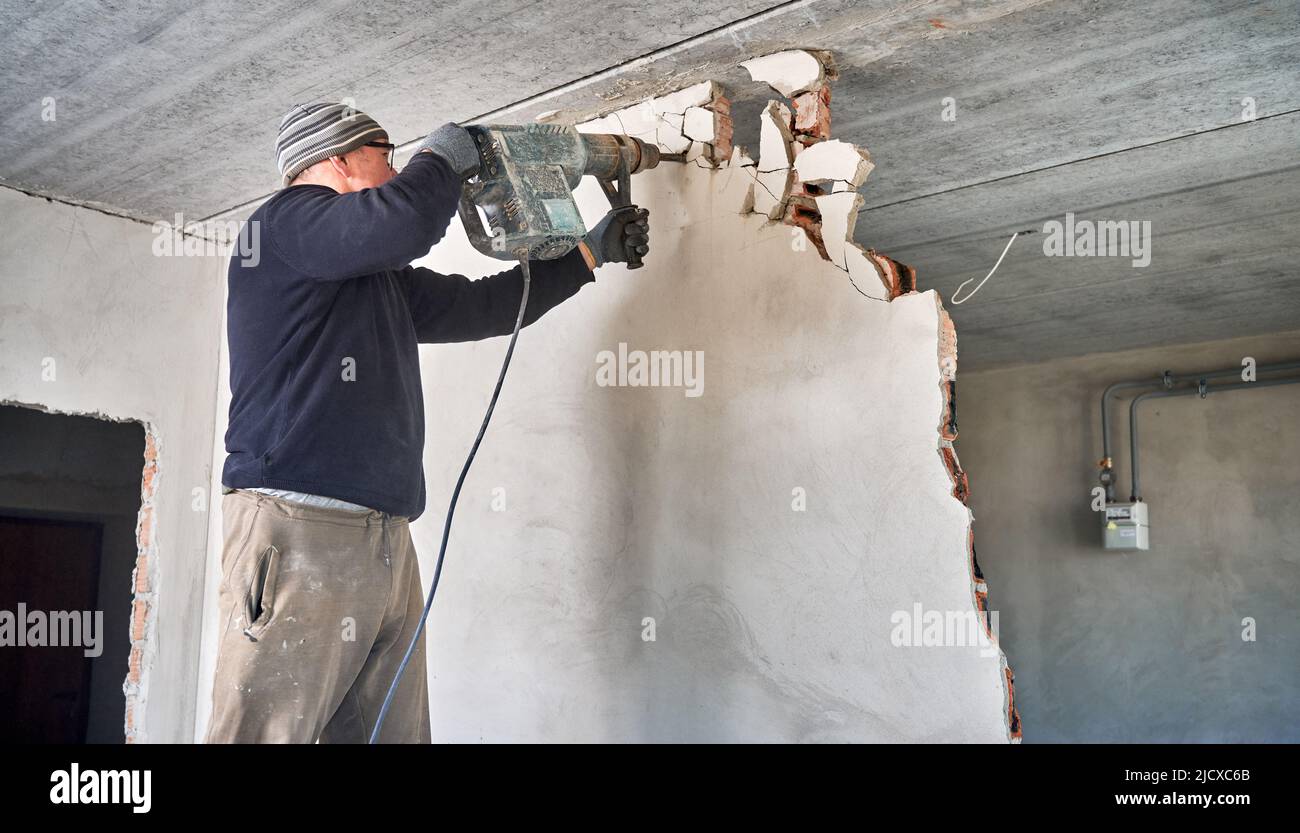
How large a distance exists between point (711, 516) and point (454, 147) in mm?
984

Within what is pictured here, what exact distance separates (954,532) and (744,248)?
81cm

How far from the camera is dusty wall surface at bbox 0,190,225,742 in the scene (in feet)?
10.9

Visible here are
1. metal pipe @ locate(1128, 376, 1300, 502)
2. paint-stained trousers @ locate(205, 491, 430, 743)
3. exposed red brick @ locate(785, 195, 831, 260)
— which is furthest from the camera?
metal pipe @ locate(1128, 376, 1300, 502)

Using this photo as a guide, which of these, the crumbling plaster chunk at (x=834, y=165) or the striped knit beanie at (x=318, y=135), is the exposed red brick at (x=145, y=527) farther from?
the crumbling plaster chunk at (x=834, y=165)

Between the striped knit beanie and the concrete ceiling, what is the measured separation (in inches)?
17.2

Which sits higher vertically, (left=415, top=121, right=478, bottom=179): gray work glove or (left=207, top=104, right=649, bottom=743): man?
(left=415, top=121, right=478, bottom=179): gray work glove

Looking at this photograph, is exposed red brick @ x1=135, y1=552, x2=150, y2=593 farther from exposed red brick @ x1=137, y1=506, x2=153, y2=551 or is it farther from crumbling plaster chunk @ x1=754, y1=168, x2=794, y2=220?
crumbling plaster chunk @ x1=754, y1=168, x2=794, y2=220

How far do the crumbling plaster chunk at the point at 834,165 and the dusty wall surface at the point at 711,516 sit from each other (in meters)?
0.14

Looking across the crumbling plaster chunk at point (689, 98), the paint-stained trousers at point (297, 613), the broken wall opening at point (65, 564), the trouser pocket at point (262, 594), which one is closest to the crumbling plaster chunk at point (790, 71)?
the crumbling plaster chunk at point (689, 98)

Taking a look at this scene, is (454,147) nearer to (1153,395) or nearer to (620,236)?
(620,236)

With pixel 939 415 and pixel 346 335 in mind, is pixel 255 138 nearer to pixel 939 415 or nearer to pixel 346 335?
pixel 346 335

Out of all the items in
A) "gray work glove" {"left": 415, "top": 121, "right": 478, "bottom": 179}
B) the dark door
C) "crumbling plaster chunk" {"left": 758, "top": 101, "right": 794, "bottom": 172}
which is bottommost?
the dark door

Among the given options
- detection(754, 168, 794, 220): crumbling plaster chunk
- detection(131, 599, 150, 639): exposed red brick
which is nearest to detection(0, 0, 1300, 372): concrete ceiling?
detection(754, 168, 794, 220): crumbling plaster chunk

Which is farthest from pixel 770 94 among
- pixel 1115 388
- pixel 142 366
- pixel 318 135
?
pixel 1115 388
